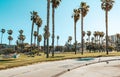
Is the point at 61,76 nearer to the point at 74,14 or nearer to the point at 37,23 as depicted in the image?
the point at 74,14

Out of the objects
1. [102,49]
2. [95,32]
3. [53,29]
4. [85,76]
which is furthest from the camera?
[95,32]

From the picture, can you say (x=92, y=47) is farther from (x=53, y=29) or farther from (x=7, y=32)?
(x=53, y=29)

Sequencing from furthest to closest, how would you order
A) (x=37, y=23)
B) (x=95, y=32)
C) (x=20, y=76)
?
(x=95, y=32) → (x=37, y=23) → (x=20, y=76)

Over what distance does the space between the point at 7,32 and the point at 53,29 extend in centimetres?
13792

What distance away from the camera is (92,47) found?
508 feet

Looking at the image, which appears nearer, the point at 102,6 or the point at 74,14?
the point at 102,6

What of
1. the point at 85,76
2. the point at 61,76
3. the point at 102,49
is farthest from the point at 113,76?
the point at 102,49

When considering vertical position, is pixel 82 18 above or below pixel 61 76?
above

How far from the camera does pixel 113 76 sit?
23516 millimetres

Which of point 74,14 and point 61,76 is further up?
point 74,14

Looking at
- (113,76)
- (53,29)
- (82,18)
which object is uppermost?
(82,18)

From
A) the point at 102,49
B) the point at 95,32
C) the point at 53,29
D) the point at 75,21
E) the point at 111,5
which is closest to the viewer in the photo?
the point at 53,29

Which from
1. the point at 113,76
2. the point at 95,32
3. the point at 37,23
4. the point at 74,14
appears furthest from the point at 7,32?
the point at 113,76

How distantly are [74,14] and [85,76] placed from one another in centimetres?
6884
